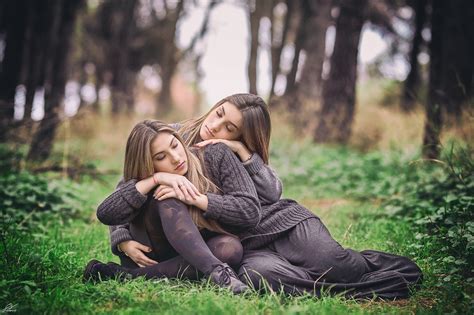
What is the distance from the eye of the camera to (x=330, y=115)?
36.8 feet

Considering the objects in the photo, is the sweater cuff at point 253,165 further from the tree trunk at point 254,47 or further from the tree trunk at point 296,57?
the tree trunk at point 296,57

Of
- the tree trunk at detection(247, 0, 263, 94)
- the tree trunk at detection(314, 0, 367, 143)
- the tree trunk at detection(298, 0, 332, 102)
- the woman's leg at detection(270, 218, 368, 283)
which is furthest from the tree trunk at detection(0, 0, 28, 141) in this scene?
the woman's leg at detection(270, 218, 368, 283)

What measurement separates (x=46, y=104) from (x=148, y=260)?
5.32 metres

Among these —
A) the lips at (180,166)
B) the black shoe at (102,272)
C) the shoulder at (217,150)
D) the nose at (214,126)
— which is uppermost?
the nose at (214,126)

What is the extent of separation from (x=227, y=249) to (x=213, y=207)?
0.27 m

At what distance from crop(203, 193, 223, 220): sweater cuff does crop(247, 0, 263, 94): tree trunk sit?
12.1m

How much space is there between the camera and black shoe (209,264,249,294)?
2.86m

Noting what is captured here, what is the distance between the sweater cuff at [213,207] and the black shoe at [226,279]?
295mm

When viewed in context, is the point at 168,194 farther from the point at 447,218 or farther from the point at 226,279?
the point at 447,218

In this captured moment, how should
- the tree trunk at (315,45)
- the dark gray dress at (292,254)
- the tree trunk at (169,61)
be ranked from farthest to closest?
the tree trunk at (169,61) < the tree trunk at (315,45) < the dark gray dress at (292,254)

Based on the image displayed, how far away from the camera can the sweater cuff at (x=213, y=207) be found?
3070 mm

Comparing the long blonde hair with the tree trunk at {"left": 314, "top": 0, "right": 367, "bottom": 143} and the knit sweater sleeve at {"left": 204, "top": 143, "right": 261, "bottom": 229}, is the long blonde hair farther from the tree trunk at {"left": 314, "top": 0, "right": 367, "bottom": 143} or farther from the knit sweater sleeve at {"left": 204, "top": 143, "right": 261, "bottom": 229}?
the tree trunk at {"left": 314, "top": 0, "right": 367, "bottom": 143}

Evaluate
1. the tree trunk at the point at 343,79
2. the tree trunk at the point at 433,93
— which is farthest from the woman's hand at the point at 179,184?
the tree trunk at the point at 343,79

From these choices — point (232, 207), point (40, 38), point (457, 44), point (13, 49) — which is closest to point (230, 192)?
point (232, 207)
